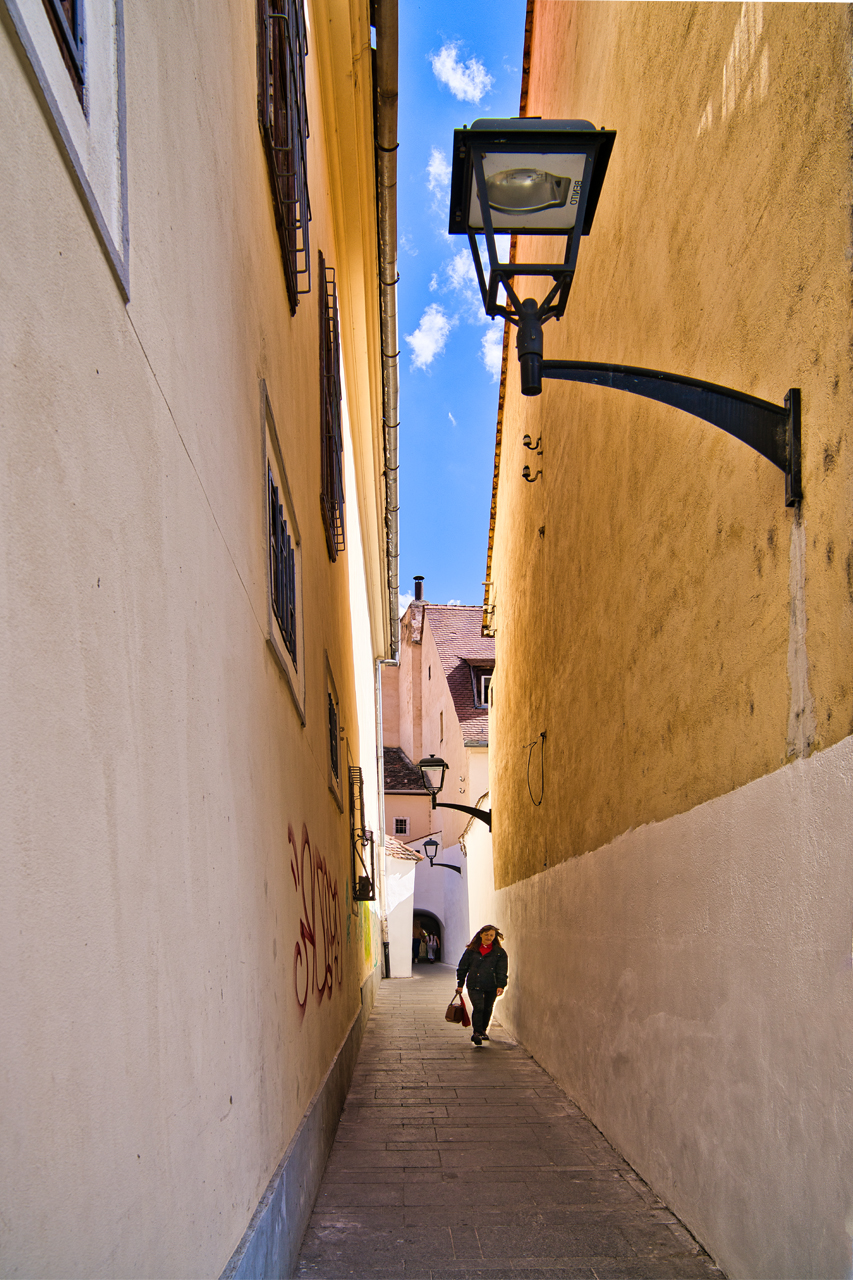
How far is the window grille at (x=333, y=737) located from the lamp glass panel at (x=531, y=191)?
16.4 feet

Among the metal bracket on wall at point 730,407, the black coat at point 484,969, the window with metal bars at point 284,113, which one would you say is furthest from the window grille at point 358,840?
Answer: the metal bracket on wall at point 730,407

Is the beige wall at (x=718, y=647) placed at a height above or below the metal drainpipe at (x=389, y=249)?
below

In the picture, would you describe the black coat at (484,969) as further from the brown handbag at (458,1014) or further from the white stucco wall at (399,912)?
the white stucco wall at (399,912)

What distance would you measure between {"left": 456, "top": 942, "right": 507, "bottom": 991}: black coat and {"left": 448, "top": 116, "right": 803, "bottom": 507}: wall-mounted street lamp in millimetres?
8672

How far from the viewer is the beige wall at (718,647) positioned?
3.33m

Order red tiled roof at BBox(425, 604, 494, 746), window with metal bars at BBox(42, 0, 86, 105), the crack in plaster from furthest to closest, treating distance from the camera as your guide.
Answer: red tiled roof at BBox(425, 604, 494, 746) → the crack in plaster → window with metal bars at BBox(42, 0, 86, 105)

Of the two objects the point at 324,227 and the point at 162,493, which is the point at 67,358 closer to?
the point at 162,493

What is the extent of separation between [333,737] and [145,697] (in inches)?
274

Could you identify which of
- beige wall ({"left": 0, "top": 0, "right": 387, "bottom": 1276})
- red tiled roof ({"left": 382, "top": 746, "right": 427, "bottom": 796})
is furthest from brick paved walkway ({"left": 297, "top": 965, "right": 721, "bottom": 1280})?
red tiled roof ({"left": 382, "top": 746, "right": 427, "bottom": 796})

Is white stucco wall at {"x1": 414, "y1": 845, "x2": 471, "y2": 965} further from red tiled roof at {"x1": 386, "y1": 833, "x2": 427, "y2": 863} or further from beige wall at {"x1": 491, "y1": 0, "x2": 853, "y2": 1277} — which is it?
beige wall at {"x1": 491, "y1": 0, "x2": 853, "y2": 1277}

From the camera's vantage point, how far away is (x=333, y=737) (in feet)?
29.5

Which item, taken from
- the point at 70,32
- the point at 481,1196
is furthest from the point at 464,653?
the point at 70,32

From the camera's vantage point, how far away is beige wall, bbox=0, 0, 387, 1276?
1.38m

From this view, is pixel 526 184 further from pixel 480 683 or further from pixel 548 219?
pixel 480 683
